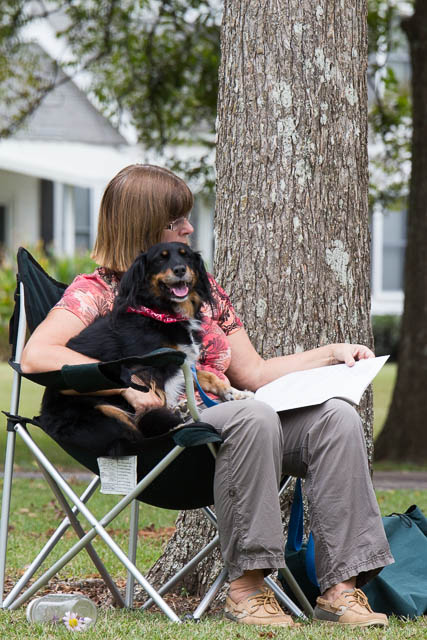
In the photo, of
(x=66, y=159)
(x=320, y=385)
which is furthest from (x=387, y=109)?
(x=66, y=159)

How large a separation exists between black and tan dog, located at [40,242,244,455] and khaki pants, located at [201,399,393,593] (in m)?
0.26

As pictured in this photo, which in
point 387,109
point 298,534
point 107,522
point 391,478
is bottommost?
point 391,478

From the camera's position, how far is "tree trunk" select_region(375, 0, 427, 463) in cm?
866

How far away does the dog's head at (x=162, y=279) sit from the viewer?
3.15 m

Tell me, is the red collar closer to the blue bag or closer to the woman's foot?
the blue bag

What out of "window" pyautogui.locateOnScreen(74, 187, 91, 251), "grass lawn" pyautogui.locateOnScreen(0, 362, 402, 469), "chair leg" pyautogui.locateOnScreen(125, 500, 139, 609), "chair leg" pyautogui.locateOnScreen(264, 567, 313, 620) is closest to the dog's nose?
"chair leg" pyautogui.locateOnScreen(125, 500, 139, 609)

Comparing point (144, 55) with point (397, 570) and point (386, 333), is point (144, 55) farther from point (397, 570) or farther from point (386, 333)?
point (386, 333)

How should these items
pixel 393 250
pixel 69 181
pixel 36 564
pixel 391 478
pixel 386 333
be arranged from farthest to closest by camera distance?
pixel 393 250 → pixel 386 333 → pixel 69 181 → pixel 391 478 → pixel 36 564

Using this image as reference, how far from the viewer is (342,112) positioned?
3.75 m

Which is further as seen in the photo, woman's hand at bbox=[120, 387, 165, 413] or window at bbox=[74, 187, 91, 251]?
window at bbox=[74, 187, 91, 251]

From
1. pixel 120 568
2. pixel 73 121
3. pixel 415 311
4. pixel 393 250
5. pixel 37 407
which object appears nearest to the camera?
pixel 120 568

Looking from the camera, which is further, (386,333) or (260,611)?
(386,333)

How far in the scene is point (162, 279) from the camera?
10.4ft

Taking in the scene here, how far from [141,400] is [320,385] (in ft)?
1.79
